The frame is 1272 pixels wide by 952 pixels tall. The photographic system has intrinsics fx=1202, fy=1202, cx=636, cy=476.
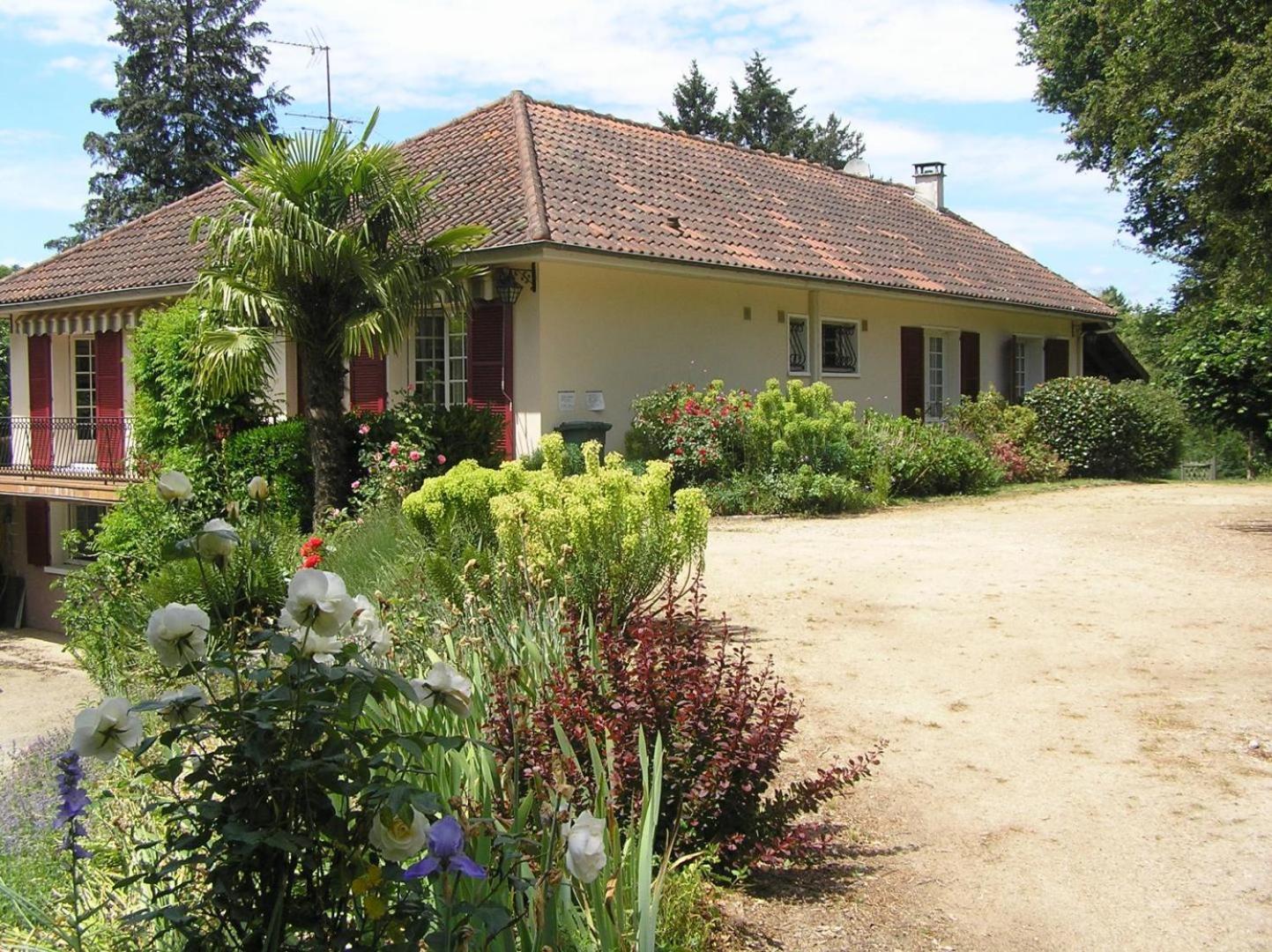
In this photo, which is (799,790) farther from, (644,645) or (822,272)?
(822,272)

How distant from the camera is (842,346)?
21.1 metres

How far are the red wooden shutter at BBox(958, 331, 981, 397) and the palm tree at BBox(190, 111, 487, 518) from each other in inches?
515

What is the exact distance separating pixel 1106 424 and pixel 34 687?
17.6 meters

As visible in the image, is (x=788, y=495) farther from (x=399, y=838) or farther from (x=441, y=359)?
(x=399, y=838)

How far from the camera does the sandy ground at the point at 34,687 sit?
454 inches

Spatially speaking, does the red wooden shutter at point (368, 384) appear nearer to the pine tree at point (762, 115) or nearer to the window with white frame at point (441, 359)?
the window with white frame at point (441, 359)

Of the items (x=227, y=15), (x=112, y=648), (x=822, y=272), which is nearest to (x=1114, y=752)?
Answer: (x=112, y=648)

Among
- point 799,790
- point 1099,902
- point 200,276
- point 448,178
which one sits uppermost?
point 448,178

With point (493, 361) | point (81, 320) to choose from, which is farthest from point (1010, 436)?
point (81, 320)

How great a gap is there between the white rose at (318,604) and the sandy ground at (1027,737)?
5.94 feet

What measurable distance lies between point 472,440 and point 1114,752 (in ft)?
32.0

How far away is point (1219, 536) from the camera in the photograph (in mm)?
12742

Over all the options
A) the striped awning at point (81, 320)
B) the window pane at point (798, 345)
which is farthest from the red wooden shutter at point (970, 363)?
the striped awning at point (81, 320)

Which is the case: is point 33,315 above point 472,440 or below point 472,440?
above
